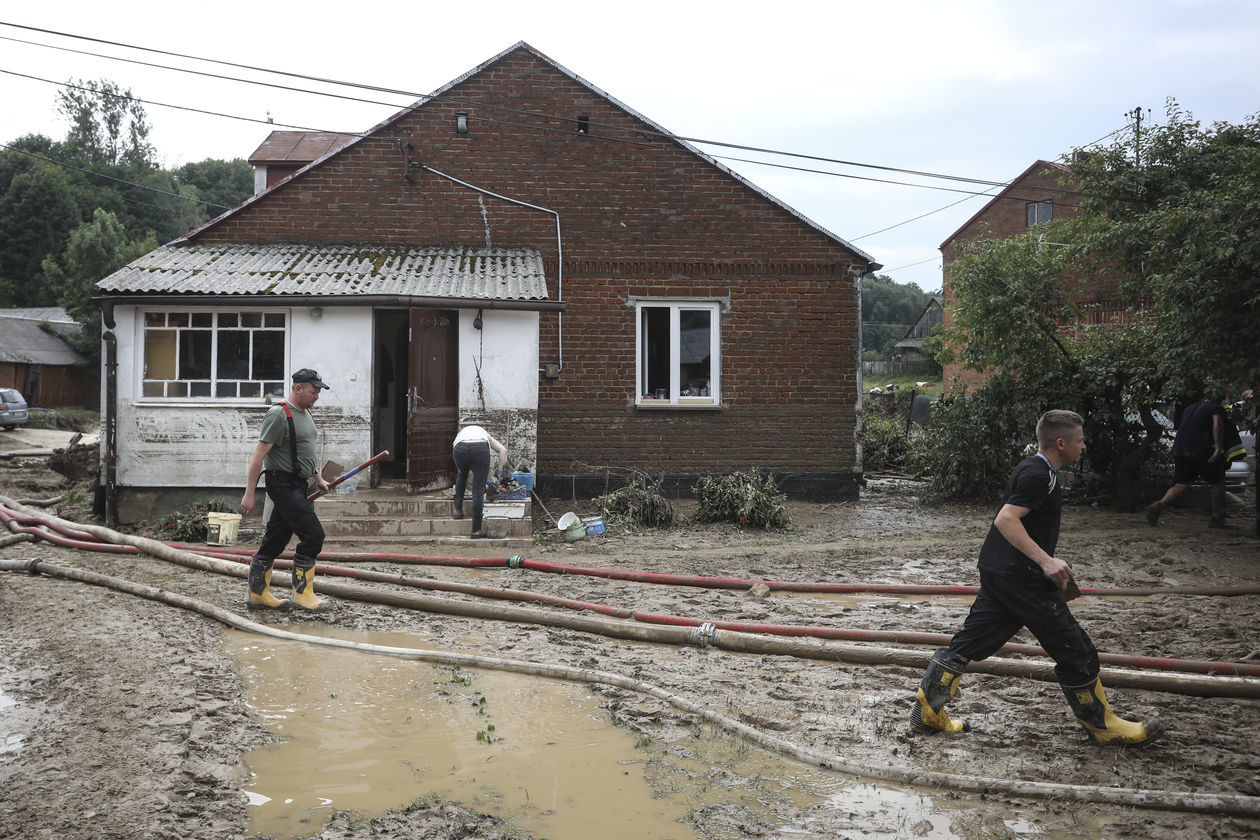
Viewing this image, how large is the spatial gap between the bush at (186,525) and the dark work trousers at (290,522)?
5.03 metres

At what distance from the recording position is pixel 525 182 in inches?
583

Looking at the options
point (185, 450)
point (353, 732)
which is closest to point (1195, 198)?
point (353, 732)

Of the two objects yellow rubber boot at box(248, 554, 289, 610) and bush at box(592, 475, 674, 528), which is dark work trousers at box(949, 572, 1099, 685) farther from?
bush at box(592, 475, 674, 528)

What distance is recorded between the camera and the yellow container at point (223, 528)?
36.1 feet

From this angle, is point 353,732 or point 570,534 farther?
point 570,534

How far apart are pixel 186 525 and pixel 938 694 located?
9905 mm

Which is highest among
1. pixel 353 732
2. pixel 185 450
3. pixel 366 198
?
pixel 366 198

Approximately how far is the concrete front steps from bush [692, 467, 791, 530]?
2.75 metres

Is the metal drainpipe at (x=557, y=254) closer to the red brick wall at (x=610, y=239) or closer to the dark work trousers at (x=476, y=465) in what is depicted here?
the red brick wall at (x=610, y=239)

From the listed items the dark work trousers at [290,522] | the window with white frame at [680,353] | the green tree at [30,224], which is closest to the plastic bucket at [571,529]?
the window with white frame at [680,353]

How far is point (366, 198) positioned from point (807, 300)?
7164 mm

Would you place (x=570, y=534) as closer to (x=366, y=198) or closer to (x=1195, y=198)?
(x=366, y=198)

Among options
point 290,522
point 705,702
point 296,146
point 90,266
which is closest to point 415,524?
point 290,522

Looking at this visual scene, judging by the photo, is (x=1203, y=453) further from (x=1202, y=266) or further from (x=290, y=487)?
(x=290, y=487)
